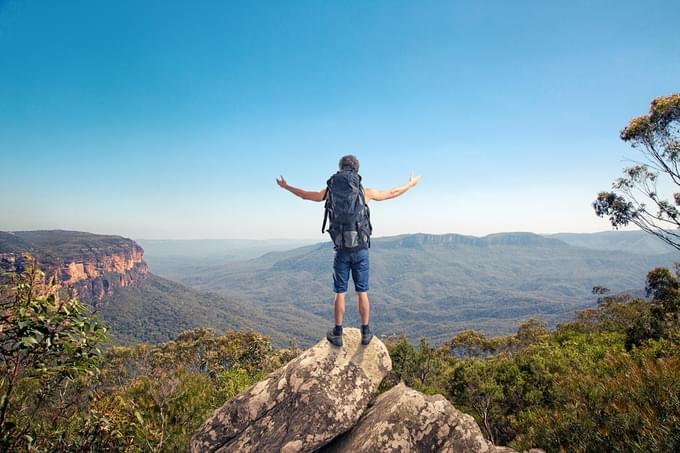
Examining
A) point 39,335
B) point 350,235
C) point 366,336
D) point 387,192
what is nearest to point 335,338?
point 366,336

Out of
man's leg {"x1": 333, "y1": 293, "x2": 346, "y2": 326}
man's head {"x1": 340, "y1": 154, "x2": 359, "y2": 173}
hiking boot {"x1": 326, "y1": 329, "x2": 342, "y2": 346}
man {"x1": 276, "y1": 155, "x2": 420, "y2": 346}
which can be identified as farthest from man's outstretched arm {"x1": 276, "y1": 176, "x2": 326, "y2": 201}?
hiking boot {"x1": 326, "y1": 329, "x2": 342, "y2": 346}

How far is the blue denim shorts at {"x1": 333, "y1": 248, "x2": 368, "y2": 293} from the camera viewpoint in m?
7.85

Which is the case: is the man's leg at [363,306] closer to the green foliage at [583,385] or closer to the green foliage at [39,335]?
the green foliage at [583,385]

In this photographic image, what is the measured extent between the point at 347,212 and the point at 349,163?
145 cm

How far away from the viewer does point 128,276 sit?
198 meters

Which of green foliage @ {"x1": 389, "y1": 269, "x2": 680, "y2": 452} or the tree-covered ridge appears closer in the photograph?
the tree-covered ridge

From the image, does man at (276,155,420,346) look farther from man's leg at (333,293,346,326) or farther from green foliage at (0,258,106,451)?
green foliage at (0,258,106,451)

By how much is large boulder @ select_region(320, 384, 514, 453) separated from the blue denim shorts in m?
2.72

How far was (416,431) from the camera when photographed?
6844 millimetres

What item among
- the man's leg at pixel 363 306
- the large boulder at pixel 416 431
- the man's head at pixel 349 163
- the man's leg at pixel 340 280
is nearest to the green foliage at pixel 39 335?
the man's leg at pixel 340 280

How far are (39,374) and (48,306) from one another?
2.68 feet

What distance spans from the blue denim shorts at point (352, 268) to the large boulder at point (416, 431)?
2724 mm

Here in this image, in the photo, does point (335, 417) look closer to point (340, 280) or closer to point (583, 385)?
point (340, 280)

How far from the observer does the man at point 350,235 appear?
7.74 m
